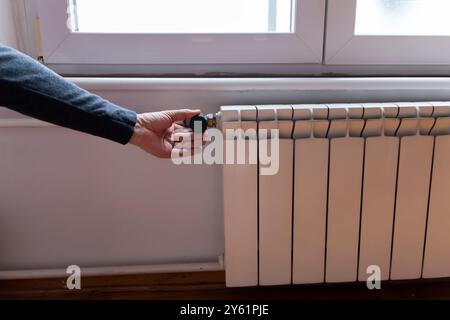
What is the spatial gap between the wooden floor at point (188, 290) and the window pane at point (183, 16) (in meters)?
0.78

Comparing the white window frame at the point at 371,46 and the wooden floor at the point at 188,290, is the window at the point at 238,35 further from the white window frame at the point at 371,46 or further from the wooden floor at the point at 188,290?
the wooden floor at the point at 188,290

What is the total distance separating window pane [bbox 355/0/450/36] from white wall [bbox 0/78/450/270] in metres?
0.20

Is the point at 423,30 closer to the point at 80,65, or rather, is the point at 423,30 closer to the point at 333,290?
the point at 333,290

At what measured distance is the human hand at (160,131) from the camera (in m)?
1.05

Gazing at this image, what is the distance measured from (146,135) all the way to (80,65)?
0.42 meters

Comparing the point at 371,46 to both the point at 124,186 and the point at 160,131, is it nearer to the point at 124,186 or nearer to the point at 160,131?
the point at 160,131

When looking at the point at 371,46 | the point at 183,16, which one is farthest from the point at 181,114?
the point at 371,46

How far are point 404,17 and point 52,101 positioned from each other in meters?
1.09

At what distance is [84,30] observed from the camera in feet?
4.31

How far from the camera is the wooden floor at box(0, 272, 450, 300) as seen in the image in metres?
1.39

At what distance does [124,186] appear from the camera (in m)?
1.36

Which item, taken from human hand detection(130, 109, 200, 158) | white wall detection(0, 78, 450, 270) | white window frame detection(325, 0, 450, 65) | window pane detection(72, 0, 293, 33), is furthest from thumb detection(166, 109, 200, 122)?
white window frame detection(325, 0, 450, 65)

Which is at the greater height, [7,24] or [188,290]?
[7,24]
